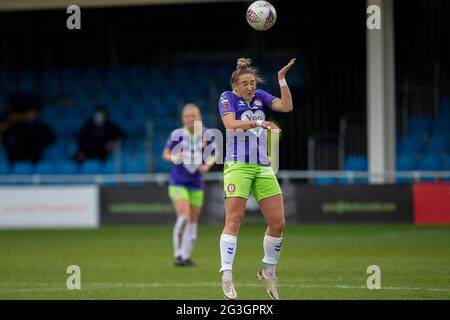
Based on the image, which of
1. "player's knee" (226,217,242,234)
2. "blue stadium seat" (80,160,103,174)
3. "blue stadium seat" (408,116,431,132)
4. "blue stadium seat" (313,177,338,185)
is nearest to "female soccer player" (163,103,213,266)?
"player's knee" (226,217,242,234)

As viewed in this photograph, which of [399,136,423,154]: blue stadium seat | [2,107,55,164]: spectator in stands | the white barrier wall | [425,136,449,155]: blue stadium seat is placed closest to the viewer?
the white barrier wall

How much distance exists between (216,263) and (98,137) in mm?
12341

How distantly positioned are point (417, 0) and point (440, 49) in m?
1.54

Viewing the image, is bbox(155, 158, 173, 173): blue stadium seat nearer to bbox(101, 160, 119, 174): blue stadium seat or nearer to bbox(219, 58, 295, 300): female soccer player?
bbox(101, 160, 119, 174): blue stadium seat

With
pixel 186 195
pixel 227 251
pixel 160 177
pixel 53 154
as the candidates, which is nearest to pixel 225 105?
pixel 227 251

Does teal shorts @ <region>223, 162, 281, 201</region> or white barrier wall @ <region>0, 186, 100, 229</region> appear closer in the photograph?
teal shorts @ <region>223, 162, 281, 201</region>

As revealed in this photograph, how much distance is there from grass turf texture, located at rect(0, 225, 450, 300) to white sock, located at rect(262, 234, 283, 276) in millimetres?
486

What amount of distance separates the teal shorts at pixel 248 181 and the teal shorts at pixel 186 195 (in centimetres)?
462

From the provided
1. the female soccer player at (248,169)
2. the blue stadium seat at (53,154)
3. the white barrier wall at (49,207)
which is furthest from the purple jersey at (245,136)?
the blue stadium seat at (53,154)

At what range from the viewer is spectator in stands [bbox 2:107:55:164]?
27094 mm

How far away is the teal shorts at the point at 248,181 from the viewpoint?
408 inches

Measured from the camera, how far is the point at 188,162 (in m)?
15.1

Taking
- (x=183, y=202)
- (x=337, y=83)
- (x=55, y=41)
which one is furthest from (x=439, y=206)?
(x=55, y=41)

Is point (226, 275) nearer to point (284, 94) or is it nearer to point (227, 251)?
point (227, 251)
